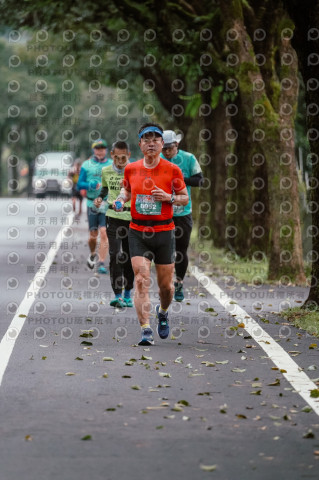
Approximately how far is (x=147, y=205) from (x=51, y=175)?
190 ft

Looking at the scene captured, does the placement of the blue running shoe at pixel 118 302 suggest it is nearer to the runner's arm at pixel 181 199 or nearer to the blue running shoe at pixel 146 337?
the blue running shoe at pixel 146 337

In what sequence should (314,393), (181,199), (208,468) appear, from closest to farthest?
(208,468), (314,393), (181,199)

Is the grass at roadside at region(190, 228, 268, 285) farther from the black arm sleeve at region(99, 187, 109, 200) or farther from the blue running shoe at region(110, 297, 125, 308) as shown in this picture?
the blue running shoe at region(110, 297, 125, 308)

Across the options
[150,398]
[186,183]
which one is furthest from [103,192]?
[150,398]

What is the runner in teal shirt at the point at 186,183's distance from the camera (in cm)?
1489

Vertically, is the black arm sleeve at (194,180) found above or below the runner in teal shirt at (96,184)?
above

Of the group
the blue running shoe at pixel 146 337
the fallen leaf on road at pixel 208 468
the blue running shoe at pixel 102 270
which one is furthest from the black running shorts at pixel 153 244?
the blue running shoe at pixel 102 270

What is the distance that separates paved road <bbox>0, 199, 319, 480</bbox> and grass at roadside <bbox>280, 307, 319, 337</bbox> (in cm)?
18

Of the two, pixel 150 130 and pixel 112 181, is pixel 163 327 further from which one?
pixel 112 181

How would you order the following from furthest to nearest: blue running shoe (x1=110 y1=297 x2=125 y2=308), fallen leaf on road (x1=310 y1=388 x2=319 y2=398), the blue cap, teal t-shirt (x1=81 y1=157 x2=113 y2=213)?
teal t-shirt (x1=81 y1=157 x2=113 y2=213) < blue running shoe (x1=110 y1=297 x2=125 y2=308) < the blue cap < fallen leaf on road (x1=310 y1=388 x2=319 y2=398)

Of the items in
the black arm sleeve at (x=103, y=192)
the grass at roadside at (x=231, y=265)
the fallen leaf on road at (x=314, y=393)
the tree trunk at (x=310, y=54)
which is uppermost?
the tree trunk at (x=310, y=54)

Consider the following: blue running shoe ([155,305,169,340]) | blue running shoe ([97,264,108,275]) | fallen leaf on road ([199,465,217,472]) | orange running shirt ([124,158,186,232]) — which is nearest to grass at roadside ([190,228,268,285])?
blue running shoe ([97,264,108,275])

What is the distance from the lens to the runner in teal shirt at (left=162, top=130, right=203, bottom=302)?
1489 centimetres

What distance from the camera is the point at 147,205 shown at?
11.4 metres
